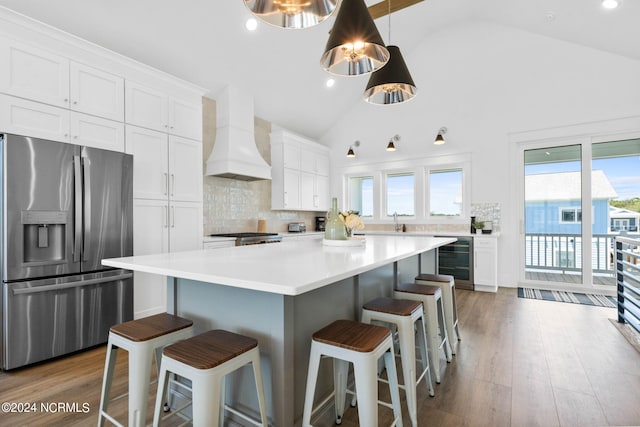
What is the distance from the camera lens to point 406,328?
1837mm

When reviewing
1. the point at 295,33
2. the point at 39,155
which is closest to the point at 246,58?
the point at 295,33

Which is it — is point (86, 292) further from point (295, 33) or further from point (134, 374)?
point (295, 33)

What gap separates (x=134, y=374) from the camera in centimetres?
146

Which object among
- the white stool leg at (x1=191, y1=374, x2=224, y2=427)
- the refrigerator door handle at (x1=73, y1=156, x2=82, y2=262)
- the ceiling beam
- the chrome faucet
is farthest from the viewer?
the chrome faucet

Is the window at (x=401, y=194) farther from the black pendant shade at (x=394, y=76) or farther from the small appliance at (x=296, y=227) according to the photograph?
the black pendant shade at (x=394, y=76)

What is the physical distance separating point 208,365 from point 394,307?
113 centimetres

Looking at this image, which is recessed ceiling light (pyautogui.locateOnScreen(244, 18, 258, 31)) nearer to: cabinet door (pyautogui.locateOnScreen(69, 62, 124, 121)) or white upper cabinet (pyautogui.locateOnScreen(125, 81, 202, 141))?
white upper cabinet (pyautogui.locateOnScreen(125, 81, 202, 141))

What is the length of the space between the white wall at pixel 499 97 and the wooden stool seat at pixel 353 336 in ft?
14.4

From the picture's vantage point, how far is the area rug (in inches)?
164

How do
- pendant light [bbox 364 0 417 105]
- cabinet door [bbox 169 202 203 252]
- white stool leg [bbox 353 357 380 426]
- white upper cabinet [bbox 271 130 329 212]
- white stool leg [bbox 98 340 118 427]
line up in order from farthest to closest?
white upper cabinet [bbox 271 130 329 212]
cabinet door [bbox 169 202 203 252]
pendant light [bbox 364 0 417 105]
white stool leg [bbox 98 340 118 427]
white stool leg [bbox 353 357 380 426]

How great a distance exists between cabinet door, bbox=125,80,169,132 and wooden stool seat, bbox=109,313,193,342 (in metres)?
2.35

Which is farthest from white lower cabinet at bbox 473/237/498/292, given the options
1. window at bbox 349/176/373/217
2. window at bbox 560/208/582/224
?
window at bbox 349/176/373/217

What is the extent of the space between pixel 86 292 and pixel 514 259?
215 inches

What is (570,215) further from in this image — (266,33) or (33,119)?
(33,119)
